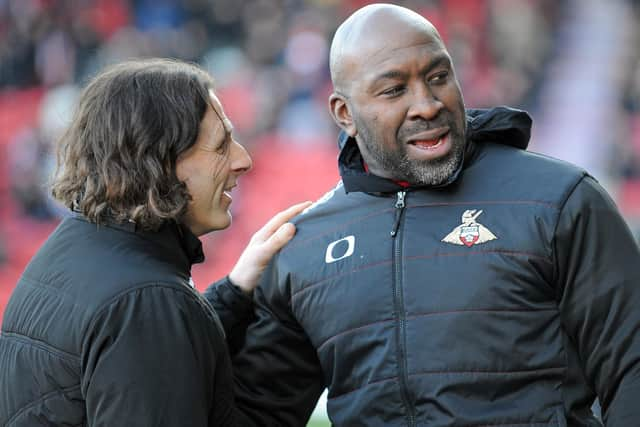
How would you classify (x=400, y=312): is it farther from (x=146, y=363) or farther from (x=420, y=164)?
(x=146, y=363)

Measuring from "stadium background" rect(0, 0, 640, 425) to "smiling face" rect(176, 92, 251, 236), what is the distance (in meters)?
6.53

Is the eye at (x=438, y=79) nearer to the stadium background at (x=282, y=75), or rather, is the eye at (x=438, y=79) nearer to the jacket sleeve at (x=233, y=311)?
the jacket sleeve at (x=233, y=311)

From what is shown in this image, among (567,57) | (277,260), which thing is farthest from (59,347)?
(567,57)

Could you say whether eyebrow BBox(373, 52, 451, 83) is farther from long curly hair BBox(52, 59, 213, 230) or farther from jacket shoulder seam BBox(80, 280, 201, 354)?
jacket shoulder seam BBox(80, 280, 201, 354)

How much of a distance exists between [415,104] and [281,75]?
7.77 m

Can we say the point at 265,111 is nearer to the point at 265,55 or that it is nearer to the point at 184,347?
the point at 265,55

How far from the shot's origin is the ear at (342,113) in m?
2.79

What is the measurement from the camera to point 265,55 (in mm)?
10430

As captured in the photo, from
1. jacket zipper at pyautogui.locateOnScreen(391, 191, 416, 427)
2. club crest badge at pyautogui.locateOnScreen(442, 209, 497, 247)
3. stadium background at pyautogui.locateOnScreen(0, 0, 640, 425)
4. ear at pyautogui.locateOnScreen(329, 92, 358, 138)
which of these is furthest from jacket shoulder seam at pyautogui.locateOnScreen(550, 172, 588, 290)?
stadium background at pyautogui.locateOnScreen(0, 0, 640, 425)

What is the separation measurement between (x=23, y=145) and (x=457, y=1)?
188 inches

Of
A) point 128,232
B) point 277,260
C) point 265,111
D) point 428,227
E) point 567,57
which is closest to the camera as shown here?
point 128,232

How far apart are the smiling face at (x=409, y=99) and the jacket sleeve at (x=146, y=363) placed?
2.48 ft

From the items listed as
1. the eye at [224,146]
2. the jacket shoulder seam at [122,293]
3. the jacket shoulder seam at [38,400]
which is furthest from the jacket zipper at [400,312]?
the jacket shoulder seam at [38,400]

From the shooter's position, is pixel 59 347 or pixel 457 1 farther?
pixel 457 1
